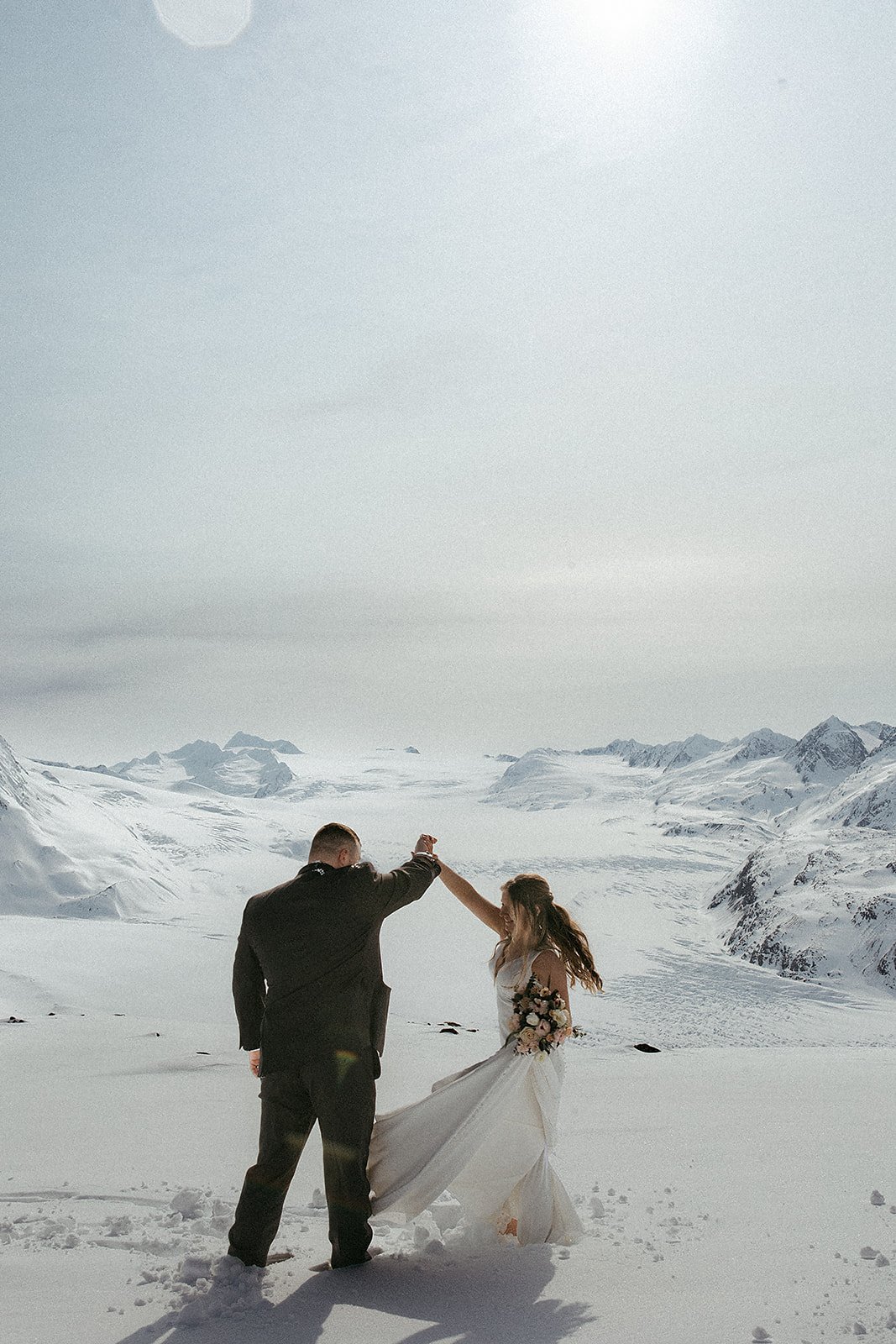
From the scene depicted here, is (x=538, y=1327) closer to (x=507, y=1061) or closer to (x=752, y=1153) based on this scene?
(x=507, y=1061)

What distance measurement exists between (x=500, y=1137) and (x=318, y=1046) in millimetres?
1288

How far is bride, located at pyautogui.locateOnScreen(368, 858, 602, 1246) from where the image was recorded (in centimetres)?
477

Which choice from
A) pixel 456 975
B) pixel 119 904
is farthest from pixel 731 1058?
pixel 119 904

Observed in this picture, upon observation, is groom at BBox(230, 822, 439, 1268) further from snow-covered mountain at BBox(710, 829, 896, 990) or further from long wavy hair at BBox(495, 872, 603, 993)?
snow-covered mountain at BBox(710, 829, 896, 990)

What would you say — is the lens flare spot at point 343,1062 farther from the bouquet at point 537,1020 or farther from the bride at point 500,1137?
the bouquet at point 537,1020

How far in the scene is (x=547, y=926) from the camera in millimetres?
5207

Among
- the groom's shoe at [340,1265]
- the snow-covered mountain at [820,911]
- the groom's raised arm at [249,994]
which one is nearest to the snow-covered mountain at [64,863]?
the snow-covered mountain at [820,911]

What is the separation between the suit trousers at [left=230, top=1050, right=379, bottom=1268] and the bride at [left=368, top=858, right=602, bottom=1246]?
270 mm

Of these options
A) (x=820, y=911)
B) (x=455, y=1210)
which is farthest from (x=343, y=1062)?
(x=820, y=911)

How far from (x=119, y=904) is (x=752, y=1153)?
318 ft

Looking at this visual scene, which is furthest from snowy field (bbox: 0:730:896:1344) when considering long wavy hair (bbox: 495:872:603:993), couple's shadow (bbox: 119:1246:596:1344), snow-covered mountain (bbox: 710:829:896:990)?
snow-covered mountain (bbox: 710:829:896:990)

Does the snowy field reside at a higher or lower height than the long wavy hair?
lower

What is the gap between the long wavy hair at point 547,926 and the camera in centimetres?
517

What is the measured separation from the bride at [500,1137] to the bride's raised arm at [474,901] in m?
0.21
